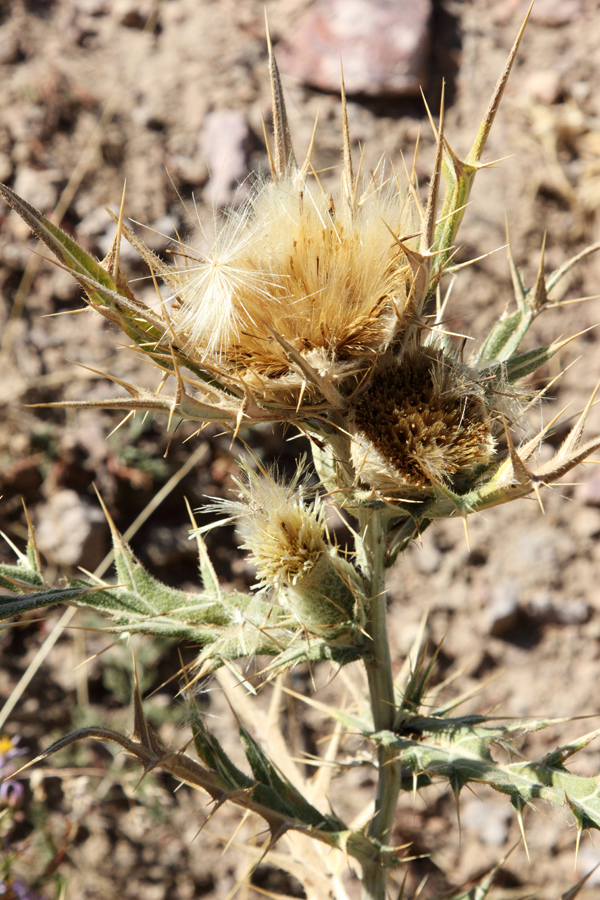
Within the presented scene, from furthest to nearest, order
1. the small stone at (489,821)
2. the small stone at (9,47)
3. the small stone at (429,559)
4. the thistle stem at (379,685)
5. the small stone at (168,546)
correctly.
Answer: the small stone at (9,47) → the small stone at (429,559) → the small stone at (168,546) → the small stone at (489,821) → the thistle stem at (379,685)

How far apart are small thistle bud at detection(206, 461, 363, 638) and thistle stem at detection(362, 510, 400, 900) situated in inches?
3.3

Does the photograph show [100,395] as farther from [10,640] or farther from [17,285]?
[10,640]

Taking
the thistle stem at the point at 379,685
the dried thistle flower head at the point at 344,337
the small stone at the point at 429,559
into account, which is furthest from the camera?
the small stone at the point at 429,559

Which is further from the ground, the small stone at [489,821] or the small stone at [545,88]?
the small stone at [545,88]

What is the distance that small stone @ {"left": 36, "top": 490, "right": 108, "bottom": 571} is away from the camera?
319cm

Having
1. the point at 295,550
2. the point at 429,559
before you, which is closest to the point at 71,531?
the point at 429,559

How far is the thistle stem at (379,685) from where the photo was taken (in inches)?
58.7

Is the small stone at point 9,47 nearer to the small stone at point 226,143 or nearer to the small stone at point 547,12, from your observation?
the small stone at point 226,143

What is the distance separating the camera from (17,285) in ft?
11.4

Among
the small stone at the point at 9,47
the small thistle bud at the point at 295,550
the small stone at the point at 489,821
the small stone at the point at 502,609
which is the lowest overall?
the small stone at the point at 489,821

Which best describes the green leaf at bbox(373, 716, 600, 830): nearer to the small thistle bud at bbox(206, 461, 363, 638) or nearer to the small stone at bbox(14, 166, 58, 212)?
the small thistle bud at bbox(206, 461, 363, 638)

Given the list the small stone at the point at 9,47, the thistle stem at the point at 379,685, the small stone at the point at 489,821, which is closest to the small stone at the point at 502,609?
the small stone at the point at 489,821

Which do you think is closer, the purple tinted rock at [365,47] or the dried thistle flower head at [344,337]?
the dried thistle flower head at [344,337]

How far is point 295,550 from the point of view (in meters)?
1.36
